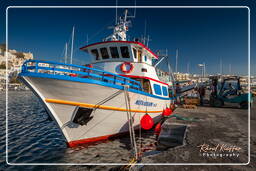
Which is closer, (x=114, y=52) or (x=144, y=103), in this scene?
(x=144, y=103)

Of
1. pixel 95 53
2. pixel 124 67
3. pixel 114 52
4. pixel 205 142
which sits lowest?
pixel 205 142

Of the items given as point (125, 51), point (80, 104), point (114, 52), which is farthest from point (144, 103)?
point (114, 52)

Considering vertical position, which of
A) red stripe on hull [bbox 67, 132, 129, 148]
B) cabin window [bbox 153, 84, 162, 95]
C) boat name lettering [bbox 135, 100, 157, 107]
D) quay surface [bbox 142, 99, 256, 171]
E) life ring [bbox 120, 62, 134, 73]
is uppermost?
life ring [bbox 120, 62, 134, 73]

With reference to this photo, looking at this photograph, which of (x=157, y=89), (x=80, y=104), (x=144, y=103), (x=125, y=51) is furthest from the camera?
(x=157, y=89)

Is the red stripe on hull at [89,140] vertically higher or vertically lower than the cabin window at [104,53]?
lower

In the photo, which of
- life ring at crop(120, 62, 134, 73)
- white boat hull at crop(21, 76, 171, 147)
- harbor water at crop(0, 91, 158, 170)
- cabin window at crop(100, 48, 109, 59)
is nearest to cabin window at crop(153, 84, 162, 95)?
life ring at crop(120, 62, 134, 73)

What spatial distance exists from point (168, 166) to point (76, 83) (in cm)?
377

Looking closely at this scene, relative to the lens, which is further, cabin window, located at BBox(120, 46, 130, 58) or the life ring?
cabin window, located at BBox(120, 46, 130, 58)

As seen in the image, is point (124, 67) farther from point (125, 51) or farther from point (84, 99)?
point (84, 99)

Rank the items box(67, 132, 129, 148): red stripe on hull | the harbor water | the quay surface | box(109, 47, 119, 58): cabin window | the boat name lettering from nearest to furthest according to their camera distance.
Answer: the quay surface < the harbor water < box(67, 132, 129, 148): red stripe on hull < the boat name lettering < box(109, 47, 119, 58): cabin window

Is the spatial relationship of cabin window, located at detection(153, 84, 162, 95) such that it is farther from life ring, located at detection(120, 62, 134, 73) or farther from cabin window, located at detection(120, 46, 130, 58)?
cabin window, located at detection(120, 46, 130, 58)

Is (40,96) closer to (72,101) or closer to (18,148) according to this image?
(72,101)

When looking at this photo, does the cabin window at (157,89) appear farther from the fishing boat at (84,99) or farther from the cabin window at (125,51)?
the cabin window at (125,51)

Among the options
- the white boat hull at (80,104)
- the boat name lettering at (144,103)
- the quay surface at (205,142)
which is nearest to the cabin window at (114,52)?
the white boat hull at (80,104)
